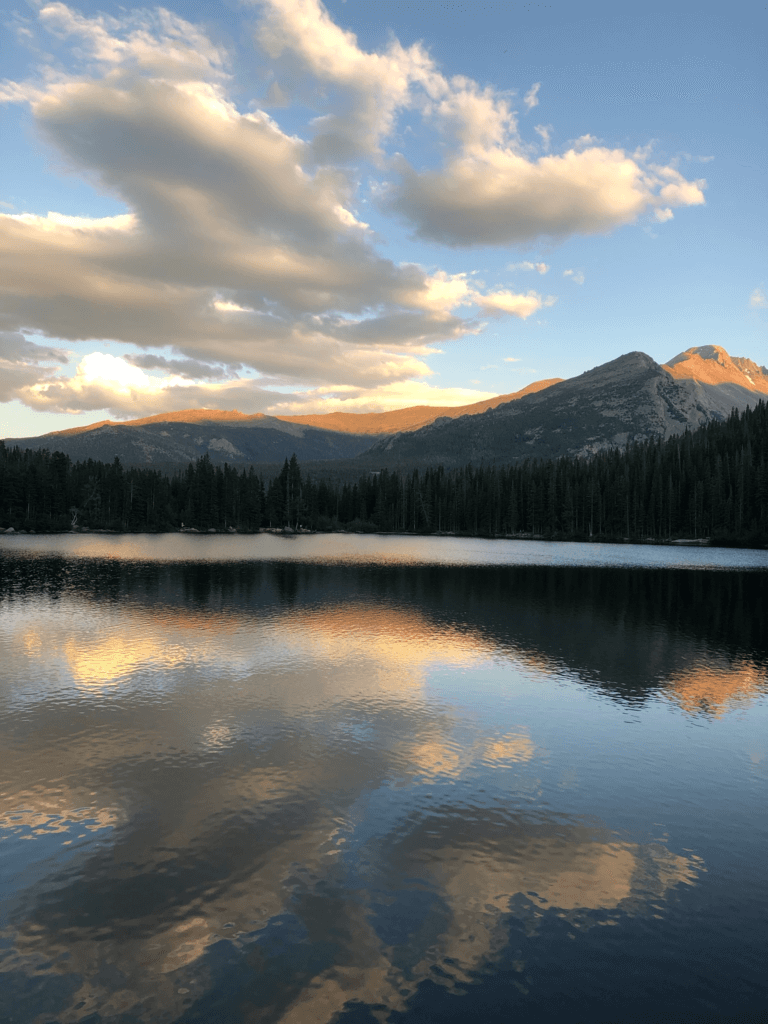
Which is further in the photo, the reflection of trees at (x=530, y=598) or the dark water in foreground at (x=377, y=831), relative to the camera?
the reflection of trees at (x=530, y=598)

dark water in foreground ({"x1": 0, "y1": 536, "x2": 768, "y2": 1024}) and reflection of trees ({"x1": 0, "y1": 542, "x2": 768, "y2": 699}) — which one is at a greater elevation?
dark water in foreground ({"x1": 0, "y1": 536, "x2": 768, "y2": 1024})

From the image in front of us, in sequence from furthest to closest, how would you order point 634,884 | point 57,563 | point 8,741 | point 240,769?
1. point 57,563
2. point 8,741
3. point 240,769
4. point 634,884

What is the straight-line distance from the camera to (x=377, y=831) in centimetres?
1731

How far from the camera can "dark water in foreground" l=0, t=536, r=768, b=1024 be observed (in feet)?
38.8

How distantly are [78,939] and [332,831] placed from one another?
21.8 feet

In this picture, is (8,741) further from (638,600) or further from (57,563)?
(57,563)

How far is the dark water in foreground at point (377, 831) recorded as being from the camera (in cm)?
1181

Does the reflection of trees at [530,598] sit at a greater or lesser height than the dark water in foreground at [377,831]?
lesser

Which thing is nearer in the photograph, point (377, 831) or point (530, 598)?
point (377, 831)

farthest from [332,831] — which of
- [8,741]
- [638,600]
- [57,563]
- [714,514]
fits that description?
[714,514]

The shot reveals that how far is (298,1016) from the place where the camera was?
36.0ft

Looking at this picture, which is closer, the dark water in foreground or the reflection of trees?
the dark water in foreground

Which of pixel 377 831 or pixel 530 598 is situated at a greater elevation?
pixel 377 831

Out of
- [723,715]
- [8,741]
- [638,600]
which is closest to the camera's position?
[8,741]
